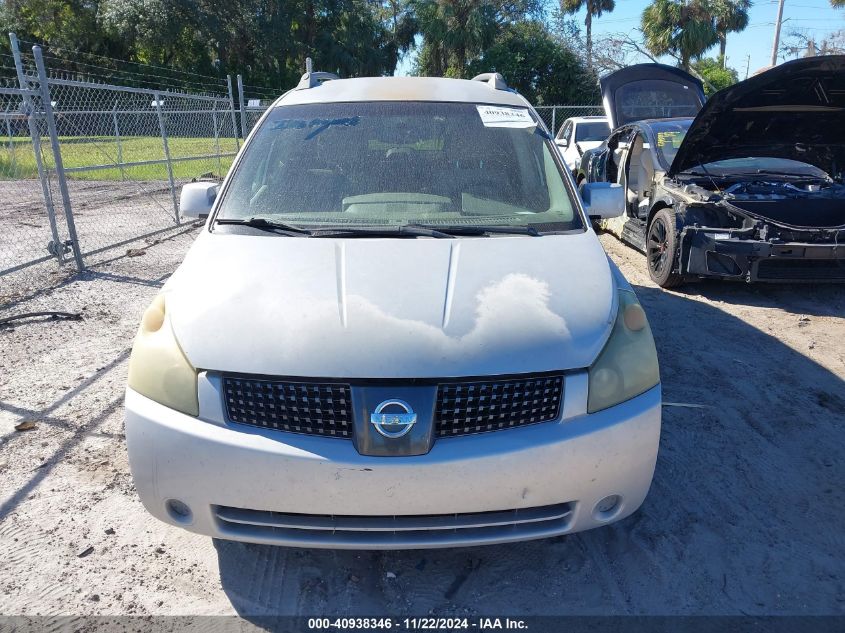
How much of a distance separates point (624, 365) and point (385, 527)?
1.02 meters

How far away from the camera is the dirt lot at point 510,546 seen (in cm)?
241

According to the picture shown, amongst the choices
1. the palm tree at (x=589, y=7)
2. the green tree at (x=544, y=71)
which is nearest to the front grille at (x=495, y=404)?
the green tree at (x=544, y=71)

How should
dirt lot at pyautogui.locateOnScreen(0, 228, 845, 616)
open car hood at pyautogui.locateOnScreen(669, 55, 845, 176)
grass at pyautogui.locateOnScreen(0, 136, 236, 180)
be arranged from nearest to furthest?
dirt lot at pyautogui.locateOnScreen(0, 228, 845, 616), open car hood at pyautogui.locateOnScreen(669, 55, 845, 176), grass at pyautogui.locateOnScreen(0, 136, 236, 180)

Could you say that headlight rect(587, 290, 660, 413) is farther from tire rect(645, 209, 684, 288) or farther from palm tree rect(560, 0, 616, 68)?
palm tree rect(560, 0, 616, 68)

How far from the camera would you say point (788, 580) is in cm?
252

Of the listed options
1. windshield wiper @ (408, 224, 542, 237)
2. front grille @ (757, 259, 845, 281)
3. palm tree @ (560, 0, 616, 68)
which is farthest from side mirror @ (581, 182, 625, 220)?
palm tree @ (560, 0, 616, 68)

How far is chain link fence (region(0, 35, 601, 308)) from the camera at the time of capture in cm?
680

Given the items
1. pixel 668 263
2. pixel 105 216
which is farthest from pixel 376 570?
pixel 105 216

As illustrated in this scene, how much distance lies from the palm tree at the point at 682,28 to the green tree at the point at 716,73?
5.99 feet

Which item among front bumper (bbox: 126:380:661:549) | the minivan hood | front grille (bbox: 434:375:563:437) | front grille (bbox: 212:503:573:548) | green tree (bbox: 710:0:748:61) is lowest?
front grille (bbox: 212:503:573:548)

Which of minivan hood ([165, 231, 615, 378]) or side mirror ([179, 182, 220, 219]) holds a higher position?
side mirror ([179, 182, 220, 219])

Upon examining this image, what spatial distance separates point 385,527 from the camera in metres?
2.15

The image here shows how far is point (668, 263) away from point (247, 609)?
518cm

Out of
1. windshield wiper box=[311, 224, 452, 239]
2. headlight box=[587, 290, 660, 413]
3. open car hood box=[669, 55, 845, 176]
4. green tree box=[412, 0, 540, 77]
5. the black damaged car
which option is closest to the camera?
headlight box=[587, 290, 660, 413]
